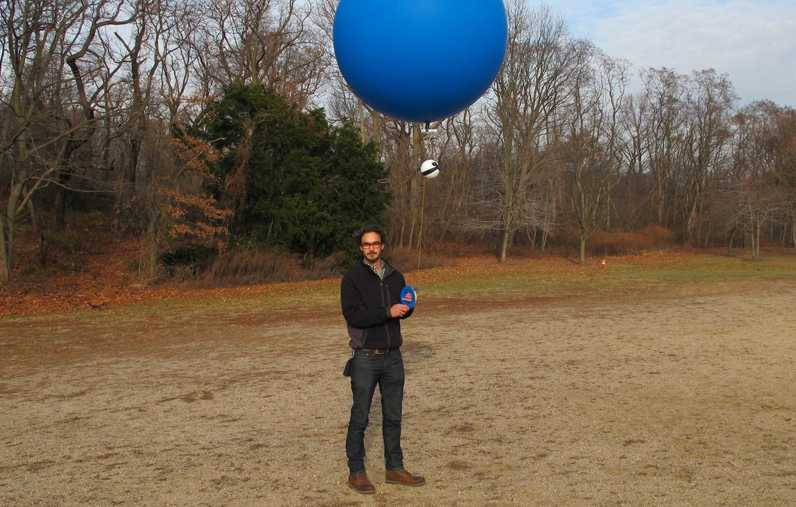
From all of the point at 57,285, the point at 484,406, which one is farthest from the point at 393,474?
the point at 57,285

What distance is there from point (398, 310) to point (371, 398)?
2.31 feet

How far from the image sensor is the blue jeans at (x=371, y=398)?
4.23 meters

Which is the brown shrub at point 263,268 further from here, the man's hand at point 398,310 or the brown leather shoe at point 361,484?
the man's hand at point 398,310

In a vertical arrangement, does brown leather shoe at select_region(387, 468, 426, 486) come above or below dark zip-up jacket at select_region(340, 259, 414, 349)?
below

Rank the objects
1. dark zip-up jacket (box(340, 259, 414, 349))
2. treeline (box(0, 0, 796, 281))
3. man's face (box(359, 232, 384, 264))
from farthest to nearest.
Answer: treeline (box(0, 0, 796, 281))
man's face (box(359, 232, 384, 264))
dark zip-up jacket (box(340, 259, 414, 349))

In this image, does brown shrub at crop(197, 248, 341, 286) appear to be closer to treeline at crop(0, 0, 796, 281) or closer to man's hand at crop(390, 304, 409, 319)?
treeline at crop(0, 0, 796, 281)

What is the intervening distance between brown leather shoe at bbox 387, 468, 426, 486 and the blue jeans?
4 cm

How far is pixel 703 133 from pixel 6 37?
175ft

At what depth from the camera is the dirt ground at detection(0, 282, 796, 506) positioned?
14.3 feet

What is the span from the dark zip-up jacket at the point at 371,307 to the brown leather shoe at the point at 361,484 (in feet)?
3.08

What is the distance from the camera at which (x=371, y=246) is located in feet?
14.1

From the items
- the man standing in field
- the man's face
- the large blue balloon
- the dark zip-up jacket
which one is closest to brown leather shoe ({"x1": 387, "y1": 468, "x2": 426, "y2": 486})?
the man standing in field

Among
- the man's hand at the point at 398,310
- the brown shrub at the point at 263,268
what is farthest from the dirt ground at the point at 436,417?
the brown shrub at the point at 263,268

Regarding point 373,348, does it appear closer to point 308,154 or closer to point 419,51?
point 419,51
